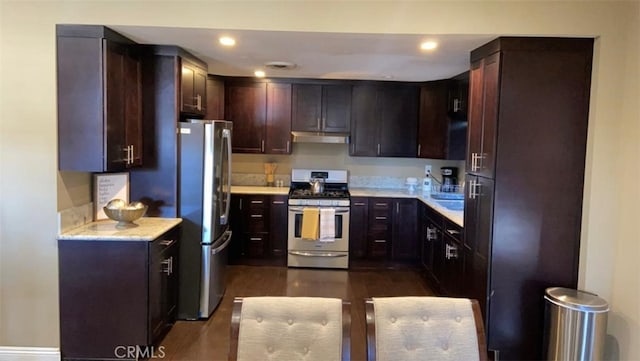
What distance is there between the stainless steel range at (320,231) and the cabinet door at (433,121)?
1184 mm

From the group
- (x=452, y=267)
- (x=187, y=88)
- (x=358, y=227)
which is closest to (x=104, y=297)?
(x=187, y=88)

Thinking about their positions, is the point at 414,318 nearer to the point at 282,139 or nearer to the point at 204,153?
the point at 204,153

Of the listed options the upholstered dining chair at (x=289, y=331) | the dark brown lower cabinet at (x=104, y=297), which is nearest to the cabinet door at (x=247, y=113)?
the dark brown lower cabinet at (x=104, y=297)

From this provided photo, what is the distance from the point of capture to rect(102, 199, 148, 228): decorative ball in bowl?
126 inches

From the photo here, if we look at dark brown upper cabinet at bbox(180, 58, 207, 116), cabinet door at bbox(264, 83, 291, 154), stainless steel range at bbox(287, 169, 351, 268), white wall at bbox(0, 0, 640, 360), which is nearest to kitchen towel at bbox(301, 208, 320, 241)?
stainless steel range at bbox(287, 169, 351, 268)

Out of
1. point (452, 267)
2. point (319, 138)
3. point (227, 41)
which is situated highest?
point (227, 41)

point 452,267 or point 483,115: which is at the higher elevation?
point 483,115

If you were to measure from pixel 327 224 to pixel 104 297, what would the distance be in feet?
8.94

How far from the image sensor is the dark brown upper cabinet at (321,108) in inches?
222

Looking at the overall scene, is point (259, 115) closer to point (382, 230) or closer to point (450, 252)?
point (382, 230)

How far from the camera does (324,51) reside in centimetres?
361

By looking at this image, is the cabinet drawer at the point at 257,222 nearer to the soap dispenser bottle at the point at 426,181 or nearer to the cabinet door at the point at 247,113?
the cabinet door at the point at 247,113

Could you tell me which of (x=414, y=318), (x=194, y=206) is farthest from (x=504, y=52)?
(x=194, y=206)

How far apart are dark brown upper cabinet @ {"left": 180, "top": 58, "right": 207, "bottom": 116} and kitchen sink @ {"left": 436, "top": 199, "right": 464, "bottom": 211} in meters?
2.68
